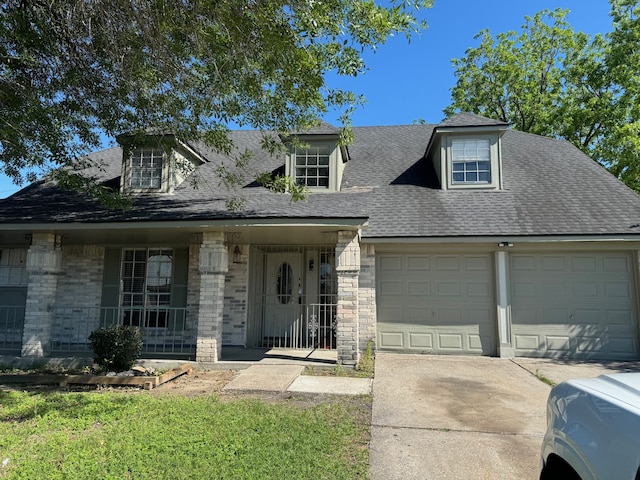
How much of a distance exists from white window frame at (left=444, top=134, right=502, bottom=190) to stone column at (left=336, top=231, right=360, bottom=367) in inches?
170

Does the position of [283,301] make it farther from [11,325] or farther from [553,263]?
[11,325]

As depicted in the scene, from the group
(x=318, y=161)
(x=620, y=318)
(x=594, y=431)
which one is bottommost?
(x=594, y=431)

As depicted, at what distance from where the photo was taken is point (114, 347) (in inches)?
292

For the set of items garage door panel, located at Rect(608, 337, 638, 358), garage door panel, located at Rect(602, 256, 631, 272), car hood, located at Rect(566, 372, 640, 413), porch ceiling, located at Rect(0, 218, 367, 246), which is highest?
porch ceiling, located at Rect(0, 218, 367, 246)

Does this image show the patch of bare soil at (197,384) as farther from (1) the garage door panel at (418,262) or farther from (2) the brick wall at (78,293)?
(1) the garage door panel at (418,262)

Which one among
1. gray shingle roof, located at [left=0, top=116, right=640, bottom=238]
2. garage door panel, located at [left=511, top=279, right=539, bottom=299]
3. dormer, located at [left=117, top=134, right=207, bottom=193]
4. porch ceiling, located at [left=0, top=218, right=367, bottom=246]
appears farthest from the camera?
dormer, located at [left=117, top=134, right=207, bottom=193]

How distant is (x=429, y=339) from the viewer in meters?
9.86

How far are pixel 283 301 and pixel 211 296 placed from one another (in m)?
2.77

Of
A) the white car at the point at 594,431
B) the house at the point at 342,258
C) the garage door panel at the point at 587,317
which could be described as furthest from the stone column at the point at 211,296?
the garage door panel at the point at 587,317

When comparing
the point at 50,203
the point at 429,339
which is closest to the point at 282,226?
the point at 429,339

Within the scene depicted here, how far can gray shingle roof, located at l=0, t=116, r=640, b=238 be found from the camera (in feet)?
29.3

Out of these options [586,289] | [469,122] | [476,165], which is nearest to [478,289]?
[586,289]

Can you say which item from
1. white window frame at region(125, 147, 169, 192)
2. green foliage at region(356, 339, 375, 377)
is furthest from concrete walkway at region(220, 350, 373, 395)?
white window frame at region(125, 147, 169, 192)

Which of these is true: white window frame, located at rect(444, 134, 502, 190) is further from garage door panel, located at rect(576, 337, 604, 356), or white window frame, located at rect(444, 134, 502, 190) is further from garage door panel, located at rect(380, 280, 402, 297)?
garage door panel, located at rect(576, 337, 604, 356)
